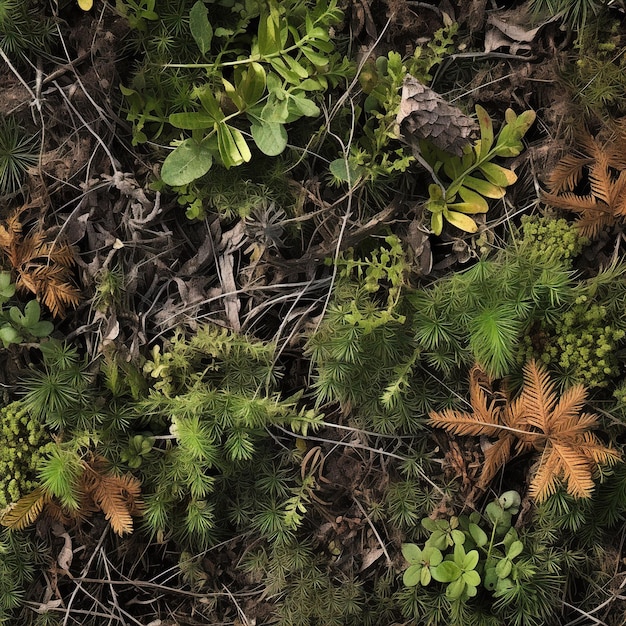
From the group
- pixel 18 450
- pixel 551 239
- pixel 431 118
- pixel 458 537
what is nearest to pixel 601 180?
pixel 551 239

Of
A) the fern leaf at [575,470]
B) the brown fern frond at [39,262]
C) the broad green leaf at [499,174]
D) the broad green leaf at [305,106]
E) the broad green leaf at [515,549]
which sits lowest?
the broad green leaf at [515,549]

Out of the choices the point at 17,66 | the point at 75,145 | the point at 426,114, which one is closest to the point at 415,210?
the point at 426,114

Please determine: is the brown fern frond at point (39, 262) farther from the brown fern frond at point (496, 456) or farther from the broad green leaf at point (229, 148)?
the brown fern frond at point (496, 456)

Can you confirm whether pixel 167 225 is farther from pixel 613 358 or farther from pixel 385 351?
pixel 613 358

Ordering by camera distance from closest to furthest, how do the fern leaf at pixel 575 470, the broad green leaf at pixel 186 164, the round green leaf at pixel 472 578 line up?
the fern leaf at pixel 575 470 → the round green leaf at pixel 472 578 → the broad green leaf at pixel 186 164

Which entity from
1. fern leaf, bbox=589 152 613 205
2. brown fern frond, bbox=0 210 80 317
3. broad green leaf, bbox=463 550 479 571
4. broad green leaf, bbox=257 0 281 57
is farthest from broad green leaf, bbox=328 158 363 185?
broad green leaf, bbox=463 550 479 571

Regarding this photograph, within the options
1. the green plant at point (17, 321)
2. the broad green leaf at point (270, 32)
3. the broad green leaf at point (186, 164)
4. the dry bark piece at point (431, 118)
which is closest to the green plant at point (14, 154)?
the green plant at point (17, 321)
